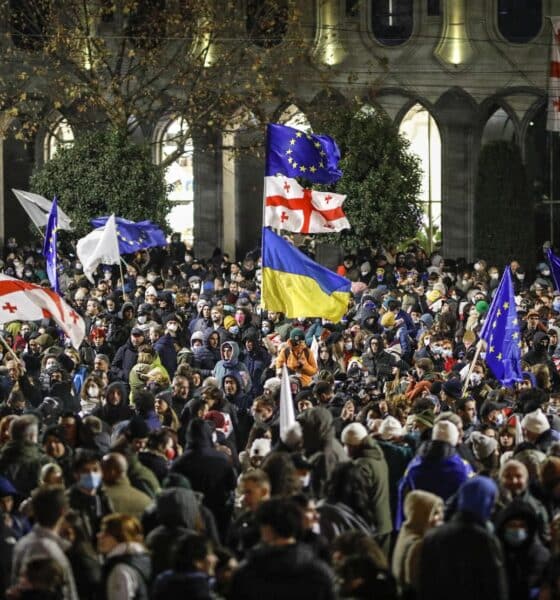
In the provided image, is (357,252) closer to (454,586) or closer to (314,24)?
(314,24)

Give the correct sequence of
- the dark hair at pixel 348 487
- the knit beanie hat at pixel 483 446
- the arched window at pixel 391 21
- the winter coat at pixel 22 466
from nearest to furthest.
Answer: the dark hair at pixel 348 487 → the winter coat at pixel 22 466 → the knit beanie hat at pixel 483 446 → the arched window at pixel 391 21

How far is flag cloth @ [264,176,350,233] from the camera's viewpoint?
17.0 meters

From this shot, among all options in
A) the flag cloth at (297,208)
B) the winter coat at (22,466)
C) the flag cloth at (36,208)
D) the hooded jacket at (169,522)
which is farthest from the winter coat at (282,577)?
the flag cloth at (36,208)

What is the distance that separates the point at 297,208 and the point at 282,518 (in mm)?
9654

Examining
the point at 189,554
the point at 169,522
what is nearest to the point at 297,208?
the point at 169,522

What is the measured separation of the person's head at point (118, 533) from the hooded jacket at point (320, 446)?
2393 millimetres

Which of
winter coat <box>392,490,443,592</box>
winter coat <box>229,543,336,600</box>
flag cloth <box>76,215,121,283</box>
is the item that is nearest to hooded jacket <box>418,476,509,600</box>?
winter coat <box>392,490,443,592</box>

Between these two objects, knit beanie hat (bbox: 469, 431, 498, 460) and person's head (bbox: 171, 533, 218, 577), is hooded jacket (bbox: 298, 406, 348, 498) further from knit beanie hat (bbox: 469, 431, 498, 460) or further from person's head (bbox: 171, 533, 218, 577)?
person's head (bbox: 171, 533, 218, 577)

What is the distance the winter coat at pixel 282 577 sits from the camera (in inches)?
295

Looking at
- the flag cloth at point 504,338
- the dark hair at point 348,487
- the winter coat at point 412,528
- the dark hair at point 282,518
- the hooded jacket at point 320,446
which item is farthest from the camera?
the flag cloth at point 504,338

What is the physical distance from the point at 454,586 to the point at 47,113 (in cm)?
3005

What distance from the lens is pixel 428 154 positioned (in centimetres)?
3906

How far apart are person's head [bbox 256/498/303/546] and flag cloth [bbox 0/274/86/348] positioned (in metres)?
8.09

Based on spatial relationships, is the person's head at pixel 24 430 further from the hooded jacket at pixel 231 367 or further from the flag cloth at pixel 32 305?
the hooded jacket at pixel 231 367
